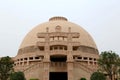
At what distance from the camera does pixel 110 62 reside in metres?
41.0

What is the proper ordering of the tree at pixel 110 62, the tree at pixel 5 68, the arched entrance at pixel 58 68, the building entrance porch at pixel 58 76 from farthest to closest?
the building entrance porch at pixel 58 76
the arched entrance at pixel 58 68
the tree at pixel 5 68
the tree at pixel 110 62

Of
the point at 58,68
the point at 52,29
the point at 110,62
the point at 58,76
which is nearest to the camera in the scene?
the point at 110,62

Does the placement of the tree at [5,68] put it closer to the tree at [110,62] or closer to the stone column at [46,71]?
the stone column at [46,71]

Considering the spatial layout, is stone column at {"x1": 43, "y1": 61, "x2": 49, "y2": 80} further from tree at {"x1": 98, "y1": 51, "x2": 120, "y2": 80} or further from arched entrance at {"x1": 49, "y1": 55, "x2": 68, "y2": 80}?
tree at {"x1": 98, "y1": 51, "x2": 120, "y2": 80}

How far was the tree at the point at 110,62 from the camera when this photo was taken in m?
40.9

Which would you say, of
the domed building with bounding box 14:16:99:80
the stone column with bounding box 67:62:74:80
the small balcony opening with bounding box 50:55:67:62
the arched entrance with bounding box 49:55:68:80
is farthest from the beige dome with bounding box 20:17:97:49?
the stone column with bounding box 67:62:74:80

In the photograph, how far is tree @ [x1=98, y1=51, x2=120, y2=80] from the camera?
40938 mm

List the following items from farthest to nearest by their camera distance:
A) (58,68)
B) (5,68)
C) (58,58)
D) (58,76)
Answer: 1. (58,58)
2. (58,76)
3. (58,68)
4. (5,68)

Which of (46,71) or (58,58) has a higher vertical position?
(58,58)

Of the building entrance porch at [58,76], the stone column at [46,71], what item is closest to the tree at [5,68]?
the stone column at [46,71]

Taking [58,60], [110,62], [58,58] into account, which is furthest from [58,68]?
[110,62]

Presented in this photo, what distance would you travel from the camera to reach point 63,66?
46469mm

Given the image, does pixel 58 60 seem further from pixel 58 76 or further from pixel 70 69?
pixel 70 69

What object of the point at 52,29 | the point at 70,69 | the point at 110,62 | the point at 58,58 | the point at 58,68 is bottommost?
the point at 70,69
